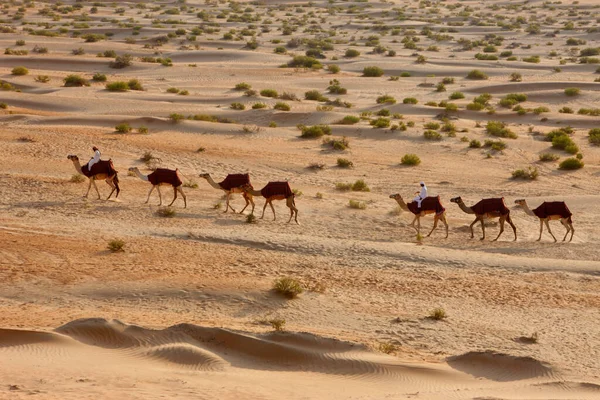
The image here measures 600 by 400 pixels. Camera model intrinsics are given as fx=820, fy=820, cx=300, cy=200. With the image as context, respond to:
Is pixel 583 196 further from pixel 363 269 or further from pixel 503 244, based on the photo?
pixel 363 269

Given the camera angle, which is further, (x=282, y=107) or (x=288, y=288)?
(x=282, y=107)

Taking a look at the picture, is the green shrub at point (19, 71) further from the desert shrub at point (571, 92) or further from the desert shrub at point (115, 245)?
the desert shrub at point (115, 245)

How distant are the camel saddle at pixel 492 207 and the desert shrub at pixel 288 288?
7.16 meters

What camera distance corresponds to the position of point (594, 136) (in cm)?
3303

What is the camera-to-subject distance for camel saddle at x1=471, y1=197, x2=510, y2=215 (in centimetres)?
2006

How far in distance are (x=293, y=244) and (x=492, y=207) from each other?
5.33 meters

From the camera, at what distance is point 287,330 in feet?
41.3

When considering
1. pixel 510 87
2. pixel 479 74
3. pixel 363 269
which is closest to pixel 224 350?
pixel 363 269

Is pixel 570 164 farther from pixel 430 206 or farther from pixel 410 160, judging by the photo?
pixel 430 206

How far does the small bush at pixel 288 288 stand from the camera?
14.6 m

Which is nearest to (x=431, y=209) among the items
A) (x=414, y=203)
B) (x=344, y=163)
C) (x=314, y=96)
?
(x=414, y=203)

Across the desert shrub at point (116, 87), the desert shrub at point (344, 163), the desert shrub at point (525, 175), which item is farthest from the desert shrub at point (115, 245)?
the desert shrub at point (116, 87)

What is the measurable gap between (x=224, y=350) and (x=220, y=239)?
656 centimetres

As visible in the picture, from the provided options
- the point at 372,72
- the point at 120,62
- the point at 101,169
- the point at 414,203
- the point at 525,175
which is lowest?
the point at 525,175
